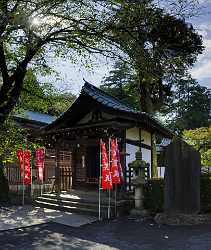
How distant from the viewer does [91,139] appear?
1875cm

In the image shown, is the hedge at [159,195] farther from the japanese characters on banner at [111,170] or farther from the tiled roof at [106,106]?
the tiled roof at [106,106]

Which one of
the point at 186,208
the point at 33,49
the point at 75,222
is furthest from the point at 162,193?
the point at 33,49

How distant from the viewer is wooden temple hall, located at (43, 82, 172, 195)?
16328 millimetres

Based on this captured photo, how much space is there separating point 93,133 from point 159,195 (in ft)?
18.8

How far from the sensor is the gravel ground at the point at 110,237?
366 inches

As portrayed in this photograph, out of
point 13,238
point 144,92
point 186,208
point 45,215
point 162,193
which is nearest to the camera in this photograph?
point 13,238

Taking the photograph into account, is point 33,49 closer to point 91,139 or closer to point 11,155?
point 11,155

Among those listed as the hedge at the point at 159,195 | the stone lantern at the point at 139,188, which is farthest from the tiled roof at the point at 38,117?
the hedge at the point at 159,195

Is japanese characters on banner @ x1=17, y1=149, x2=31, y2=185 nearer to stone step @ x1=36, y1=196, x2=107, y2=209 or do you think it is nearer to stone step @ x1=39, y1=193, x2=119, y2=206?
stone step @ x1=36, y1=196, x2=107, y2=209

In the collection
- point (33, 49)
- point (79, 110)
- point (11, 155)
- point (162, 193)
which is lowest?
point (162, 193)

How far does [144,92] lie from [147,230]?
13141 millimetres

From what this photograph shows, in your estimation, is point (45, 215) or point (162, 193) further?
point (45, 215)

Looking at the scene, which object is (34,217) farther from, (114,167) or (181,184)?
(181,184)

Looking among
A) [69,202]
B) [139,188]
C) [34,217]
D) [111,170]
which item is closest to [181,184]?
[139,188]
